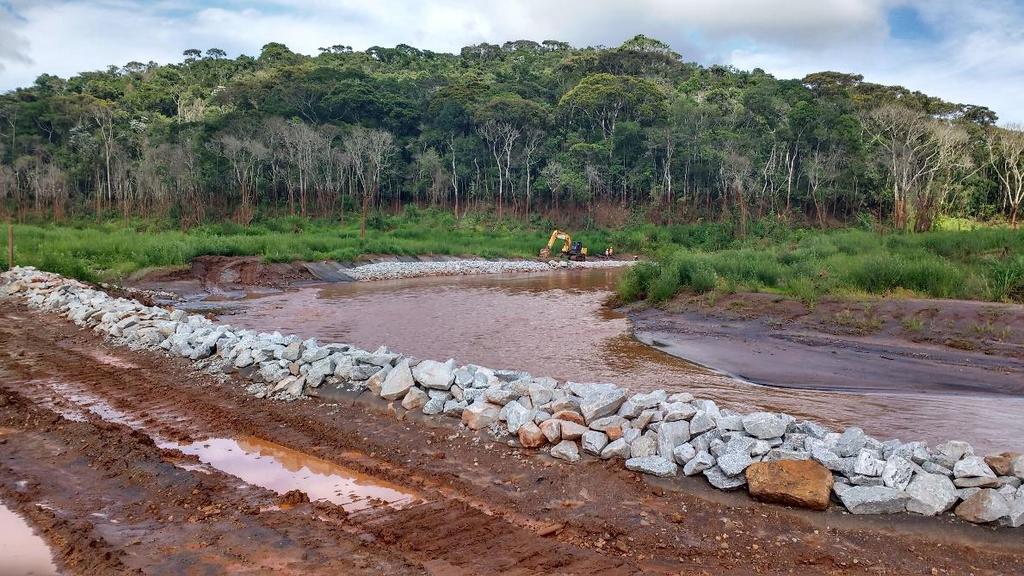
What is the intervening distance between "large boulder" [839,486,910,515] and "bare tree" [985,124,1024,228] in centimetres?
3991

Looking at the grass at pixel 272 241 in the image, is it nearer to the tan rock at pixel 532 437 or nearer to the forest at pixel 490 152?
the forest at pixel 490 152

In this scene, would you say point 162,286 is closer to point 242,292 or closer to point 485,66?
point 242,292

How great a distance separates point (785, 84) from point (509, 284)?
35.0 m

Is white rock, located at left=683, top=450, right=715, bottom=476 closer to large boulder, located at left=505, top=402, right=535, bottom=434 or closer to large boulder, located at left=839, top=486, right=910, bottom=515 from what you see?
large boulder, located at left=839, top=486, right=910, bottom=515

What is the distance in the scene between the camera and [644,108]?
4969cm

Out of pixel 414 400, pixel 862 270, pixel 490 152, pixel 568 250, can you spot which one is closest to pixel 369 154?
pixel 490 152

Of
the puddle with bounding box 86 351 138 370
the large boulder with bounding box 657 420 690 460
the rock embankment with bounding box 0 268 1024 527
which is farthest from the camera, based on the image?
the puddle with bounding box 86 351 138 370

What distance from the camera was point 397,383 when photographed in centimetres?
690

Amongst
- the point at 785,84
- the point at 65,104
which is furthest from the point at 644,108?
the point at 65,104

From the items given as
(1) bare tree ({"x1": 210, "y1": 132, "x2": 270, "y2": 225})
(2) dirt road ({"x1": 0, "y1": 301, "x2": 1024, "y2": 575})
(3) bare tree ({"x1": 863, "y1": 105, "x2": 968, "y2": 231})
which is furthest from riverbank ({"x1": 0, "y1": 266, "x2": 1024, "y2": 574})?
(1) bare tree ({"x1": 210, "y1": 132, "x2": 270, "y2": 225})

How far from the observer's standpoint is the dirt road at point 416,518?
3.73m

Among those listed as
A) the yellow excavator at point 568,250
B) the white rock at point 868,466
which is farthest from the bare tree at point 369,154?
the white rock at point 868,466

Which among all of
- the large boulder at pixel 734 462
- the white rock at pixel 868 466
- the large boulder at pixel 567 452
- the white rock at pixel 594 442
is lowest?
the large boulder at pixel 567 452

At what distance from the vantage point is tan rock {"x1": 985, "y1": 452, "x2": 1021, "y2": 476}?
14.9 feet
